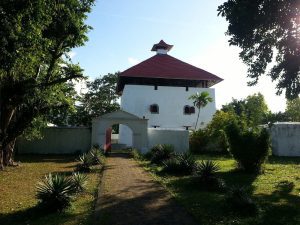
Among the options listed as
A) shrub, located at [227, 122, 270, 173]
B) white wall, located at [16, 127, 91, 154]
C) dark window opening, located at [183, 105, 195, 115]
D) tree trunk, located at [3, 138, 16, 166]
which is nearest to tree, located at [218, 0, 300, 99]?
shrub, located at [227, 122, 270, 173]

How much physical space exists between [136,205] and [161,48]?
41.0 m

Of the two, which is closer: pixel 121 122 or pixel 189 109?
pixel 121 122

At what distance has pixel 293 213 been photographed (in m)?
10.1

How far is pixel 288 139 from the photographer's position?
31.0 m

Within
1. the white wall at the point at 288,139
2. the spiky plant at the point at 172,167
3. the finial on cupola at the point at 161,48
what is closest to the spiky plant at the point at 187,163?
the spiky plant at the point at 172,167

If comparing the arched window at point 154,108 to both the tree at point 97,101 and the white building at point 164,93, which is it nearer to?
the white building at point 164,93

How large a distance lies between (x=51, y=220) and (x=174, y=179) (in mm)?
7599

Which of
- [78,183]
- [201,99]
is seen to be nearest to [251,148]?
[78,183]

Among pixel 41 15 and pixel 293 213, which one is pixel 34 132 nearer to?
pixel 41 15

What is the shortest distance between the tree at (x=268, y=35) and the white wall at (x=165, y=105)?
1104 inches

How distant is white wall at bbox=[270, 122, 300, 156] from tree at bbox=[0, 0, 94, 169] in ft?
57.4

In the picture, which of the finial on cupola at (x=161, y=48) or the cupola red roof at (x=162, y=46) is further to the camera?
the finial on cupola at (x=161, y=48)

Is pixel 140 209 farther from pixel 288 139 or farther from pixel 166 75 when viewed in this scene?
pixel 166 75

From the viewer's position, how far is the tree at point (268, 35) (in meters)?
13.9
